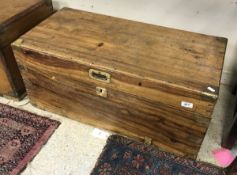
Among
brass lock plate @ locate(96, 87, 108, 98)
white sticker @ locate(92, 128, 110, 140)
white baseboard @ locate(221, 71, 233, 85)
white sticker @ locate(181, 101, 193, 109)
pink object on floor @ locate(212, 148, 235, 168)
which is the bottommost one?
pink object on floor @ locate(212, 148, 235, 168)

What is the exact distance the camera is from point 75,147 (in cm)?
A: 125

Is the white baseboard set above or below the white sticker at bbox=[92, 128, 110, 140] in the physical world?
above

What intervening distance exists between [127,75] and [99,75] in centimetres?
14

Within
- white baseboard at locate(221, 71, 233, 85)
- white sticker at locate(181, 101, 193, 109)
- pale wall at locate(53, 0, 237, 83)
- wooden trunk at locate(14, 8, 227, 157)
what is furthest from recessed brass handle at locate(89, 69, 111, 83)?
white baseboard at locate(221, 71, 233, 85)

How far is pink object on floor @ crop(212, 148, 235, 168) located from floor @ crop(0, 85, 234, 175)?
0.08ft

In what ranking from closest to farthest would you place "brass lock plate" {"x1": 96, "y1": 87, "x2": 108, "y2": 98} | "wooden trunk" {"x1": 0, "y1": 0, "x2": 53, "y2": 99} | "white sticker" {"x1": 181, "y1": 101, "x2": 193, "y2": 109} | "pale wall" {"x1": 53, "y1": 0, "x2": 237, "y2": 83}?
"white sticker" {"x1": 181, "y1": 101, "x2": 193, "y2": 109}
"brass lock plate" {"x1": 96, "y1": 87, "x2": 108, "y2": 98}
"wooden trunk" {"x1": 0, "y1": 0, "x2": 53, "y2": 99}
"pale wall" {"x1": 53, "y1": 0, "x2": 237, "y2": 83}

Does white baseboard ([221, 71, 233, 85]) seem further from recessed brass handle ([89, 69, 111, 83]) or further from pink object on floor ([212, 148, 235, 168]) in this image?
recessed brass handle ([89, 69, 111, 83])

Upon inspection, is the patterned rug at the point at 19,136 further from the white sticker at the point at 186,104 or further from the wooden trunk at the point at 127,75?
the white sticker at the point at 186,104

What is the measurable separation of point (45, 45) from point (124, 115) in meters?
0.48

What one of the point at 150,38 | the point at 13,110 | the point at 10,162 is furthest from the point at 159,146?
the point at 13,110

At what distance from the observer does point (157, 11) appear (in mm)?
1514

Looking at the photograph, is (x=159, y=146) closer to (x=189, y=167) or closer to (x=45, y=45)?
(x=189, y=167)

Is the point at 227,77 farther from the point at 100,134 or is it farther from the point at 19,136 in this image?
Answer: the point at 19,136

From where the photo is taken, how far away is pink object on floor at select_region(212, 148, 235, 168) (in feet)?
3.94
